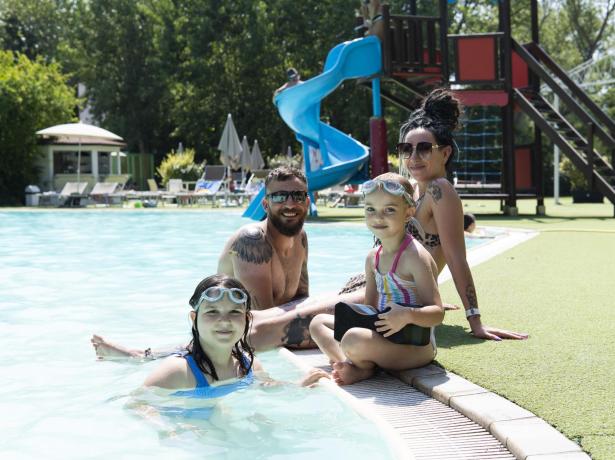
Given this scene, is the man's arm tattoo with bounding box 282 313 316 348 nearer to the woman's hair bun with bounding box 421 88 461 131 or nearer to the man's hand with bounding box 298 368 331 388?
the man's hand with bounding box 298 368 331 388

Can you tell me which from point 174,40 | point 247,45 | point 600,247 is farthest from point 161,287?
point 174,40

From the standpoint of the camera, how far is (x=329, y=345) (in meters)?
4.26

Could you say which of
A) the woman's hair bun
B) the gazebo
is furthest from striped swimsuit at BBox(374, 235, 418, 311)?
the gazebo

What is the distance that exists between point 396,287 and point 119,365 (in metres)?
2.14

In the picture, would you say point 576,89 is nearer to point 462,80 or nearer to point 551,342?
point 462,80

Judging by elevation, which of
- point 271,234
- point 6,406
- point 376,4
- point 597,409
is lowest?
point 6,406

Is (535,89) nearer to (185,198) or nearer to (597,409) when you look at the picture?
(185,198)

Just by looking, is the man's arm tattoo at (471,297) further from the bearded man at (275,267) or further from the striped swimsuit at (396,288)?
the striped swimsuit at (396,288)

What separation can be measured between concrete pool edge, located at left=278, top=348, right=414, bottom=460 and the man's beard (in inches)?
41.4

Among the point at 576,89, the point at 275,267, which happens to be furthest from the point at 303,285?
the point at 576,89

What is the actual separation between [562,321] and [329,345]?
6.14ft

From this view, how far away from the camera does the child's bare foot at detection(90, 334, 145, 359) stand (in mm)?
4852

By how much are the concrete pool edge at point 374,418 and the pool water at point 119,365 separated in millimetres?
50

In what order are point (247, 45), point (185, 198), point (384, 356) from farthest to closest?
point (247, 45)
point (185, 198)
point (384, 356)
